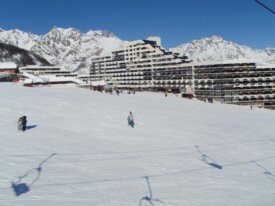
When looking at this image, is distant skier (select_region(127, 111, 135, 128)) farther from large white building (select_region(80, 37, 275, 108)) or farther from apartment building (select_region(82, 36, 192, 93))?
apartment building (select_region(82, 36, 192, 93))

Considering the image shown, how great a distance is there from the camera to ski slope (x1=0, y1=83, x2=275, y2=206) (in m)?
18.9

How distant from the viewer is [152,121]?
46.9 meters

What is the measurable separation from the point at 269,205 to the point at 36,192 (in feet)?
34.2

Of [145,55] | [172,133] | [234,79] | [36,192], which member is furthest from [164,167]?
[145,55]

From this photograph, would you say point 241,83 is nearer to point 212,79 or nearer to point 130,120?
point 212,79

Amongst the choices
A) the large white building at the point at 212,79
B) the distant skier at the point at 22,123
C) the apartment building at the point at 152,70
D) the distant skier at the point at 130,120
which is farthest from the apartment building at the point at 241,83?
the distant skier at the point at 22,123

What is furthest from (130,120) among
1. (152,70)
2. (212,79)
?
(152,70)

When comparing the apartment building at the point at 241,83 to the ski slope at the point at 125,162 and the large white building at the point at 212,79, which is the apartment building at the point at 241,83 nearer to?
the large white building at the point at 212,79

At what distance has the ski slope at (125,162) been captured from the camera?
18906mm

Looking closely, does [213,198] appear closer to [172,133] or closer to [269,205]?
[269,205]

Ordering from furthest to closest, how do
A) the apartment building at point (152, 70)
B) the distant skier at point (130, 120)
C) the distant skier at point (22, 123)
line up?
the apartment building at point (152, 70)
the distant skier at point (130, 120)
the distant skier at point (22, 123)

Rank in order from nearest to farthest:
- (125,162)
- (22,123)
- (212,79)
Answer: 1. (125,162)
2. (22,123)
3. (212,79)

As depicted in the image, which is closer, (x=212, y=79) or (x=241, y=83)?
(x=241, y=83)

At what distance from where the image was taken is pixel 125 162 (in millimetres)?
25781
